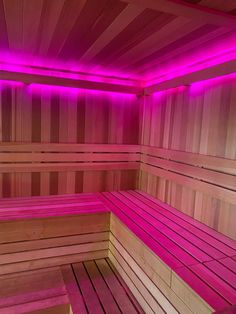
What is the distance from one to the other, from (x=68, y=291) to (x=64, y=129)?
1977 mm

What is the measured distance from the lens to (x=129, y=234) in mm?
2303

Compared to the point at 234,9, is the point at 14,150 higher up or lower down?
lower down

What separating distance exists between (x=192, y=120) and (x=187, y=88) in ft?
1.28

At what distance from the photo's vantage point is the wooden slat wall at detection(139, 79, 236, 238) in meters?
2.32

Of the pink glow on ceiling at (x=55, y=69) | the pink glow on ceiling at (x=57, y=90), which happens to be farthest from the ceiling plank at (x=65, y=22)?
the pink glow on ceiling at (x=57, y=90)

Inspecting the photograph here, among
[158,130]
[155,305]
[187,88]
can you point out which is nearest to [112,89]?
[158,130]

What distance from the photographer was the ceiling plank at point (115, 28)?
162 cm

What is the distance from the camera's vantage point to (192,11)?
1499 millimetres

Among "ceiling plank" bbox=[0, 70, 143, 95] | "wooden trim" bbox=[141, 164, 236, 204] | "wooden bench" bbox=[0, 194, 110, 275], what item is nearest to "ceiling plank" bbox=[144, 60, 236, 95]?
"ceiling plank" bbox=[0, 70, 143, 95]

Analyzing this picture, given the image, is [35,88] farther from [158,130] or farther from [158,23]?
[158,23]

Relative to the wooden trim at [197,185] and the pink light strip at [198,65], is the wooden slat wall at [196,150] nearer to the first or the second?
the wooden trim at [197,185]

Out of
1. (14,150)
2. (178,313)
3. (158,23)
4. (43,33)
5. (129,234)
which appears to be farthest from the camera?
(14,150)

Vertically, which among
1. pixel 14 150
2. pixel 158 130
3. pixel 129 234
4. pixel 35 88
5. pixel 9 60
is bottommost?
pixel 129 234

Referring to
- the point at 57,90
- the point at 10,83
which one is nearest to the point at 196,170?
the point at 57,90
